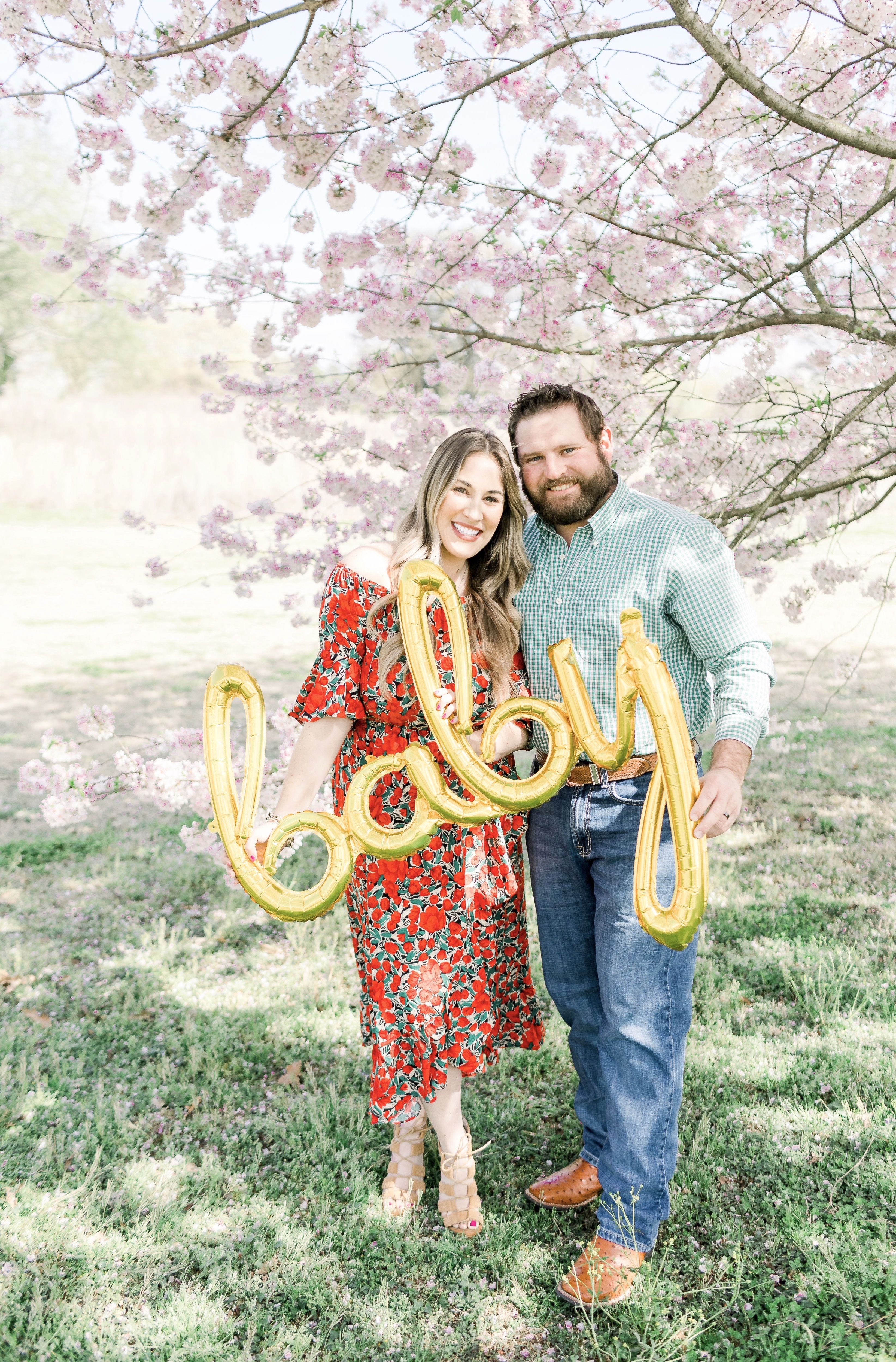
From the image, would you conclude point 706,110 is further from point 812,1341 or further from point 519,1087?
point 812,1341

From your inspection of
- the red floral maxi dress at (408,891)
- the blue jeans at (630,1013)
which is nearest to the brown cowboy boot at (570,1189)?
the blue jeans at (630,1013)

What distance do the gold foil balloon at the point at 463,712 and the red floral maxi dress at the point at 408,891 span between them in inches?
15.5

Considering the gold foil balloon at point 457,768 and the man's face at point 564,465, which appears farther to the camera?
the man's face at point 564,465

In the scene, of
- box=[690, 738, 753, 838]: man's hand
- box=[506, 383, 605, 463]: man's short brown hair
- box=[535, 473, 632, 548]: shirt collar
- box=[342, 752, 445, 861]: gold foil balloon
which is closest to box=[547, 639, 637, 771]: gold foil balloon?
box=[690, 738, 753, 838]: man's hand

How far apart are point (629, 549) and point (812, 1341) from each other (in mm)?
1856

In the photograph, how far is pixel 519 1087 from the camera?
3.28m

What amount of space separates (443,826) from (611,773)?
43 cm

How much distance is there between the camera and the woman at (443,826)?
2.36 metres

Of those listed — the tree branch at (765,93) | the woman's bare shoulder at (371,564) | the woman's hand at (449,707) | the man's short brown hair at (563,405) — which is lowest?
the woman's hand at (449,707)

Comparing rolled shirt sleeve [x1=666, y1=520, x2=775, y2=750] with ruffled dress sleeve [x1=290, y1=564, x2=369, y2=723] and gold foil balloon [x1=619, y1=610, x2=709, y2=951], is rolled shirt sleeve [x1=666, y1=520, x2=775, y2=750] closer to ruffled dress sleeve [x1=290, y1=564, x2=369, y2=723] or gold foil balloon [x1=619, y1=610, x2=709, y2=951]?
gold foil balloon [x1=619, y1=610, x2=709, y2=951]

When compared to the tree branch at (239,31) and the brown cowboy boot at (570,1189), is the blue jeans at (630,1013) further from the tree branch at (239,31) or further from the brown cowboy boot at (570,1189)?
the tree branch at (239,31)

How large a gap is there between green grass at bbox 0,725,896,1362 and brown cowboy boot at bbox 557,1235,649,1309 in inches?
1.5

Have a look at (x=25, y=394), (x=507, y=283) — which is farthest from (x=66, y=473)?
(x=507, y=283)

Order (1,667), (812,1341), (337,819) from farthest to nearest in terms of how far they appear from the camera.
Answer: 1. (1,667)
2. (812,1341)
3. (337,819)
